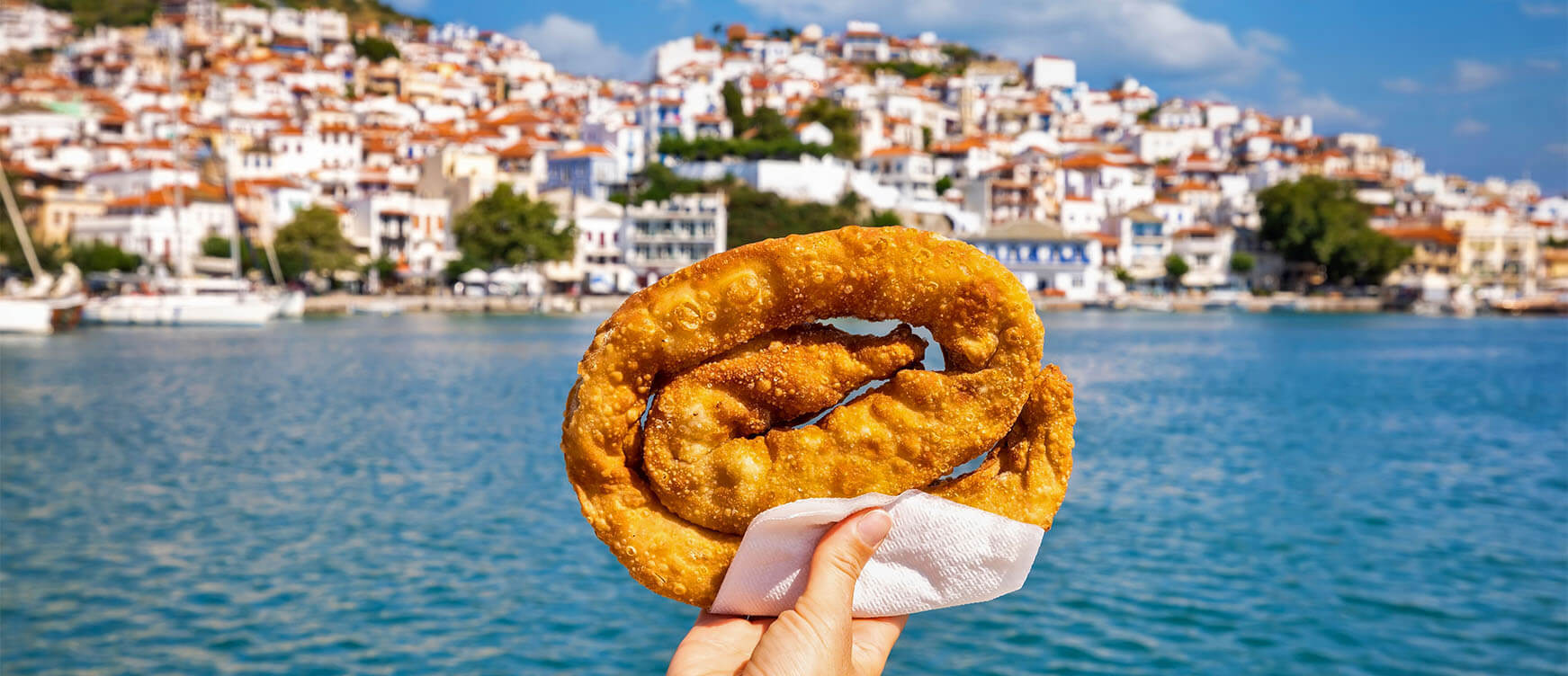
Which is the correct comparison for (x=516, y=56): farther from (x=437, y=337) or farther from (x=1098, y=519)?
(x=1098, y=519)

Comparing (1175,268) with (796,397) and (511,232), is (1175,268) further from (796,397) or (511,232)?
(796,397)

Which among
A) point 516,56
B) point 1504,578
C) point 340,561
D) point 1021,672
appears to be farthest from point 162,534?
point 516,56

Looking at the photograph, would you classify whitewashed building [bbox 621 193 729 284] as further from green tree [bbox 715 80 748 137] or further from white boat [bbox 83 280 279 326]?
white boat [bbox 83 280 279 326]

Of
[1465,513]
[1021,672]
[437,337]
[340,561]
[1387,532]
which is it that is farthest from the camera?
[437,337]

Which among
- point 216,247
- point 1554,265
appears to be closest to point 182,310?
point 216,247

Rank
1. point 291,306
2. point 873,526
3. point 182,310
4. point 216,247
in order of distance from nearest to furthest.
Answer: point 873,526, point 182,310, point 291,306, point 216,247
